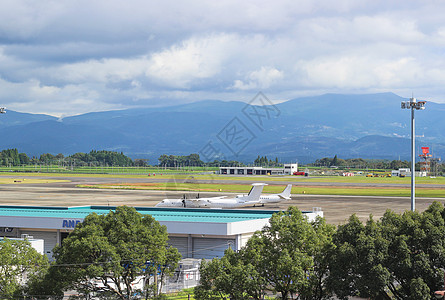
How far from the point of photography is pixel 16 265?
33.9m

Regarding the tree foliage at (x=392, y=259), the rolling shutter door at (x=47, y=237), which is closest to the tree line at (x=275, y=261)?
the tree foliage at (x=392, y=259)

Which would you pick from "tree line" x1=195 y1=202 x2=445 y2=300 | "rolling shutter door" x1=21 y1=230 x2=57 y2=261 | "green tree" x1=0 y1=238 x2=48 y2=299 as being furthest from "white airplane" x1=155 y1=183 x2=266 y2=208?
"tree line" x1=195 y1=202 x2=445 y2=300

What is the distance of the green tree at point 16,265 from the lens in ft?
108

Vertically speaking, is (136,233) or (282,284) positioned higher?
(136,233)

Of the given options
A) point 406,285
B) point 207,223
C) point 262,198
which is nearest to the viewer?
point 406,285

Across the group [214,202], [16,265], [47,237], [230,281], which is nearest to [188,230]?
[47,237]

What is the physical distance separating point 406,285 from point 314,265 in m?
5.21

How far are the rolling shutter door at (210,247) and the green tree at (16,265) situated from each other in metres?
16.8

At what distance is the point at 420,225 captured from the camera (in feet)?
99.4

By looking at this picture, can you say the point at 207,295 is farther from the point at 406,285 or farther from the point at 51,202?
the point at 51,202

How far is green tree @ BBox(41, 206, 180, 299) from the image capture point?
3150 cm

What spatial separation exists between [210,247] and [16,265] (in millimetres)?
19167

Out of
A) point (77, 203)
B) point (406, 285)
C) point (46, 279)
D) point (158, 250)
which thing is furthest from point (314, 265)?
point (77, 203)

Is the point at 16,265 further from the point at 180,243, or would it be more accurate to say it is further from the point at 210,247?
the point at 210,247
